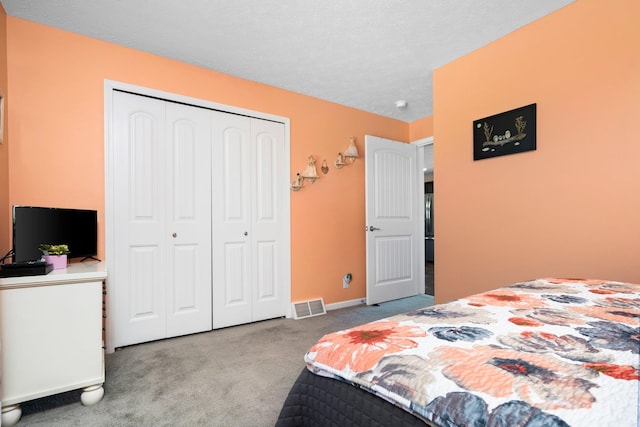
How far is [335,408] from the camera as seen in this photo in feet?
2.74

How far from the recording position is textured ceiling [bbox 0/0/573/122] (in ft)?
6.79

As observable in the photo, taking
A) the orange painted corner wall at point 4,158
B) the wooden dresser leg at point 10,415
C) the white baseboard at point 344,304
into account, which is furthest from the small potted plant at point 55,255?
the white baseboard at point 344,304

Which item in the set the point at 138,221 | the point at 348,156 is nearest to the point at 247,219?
the point at 138,221

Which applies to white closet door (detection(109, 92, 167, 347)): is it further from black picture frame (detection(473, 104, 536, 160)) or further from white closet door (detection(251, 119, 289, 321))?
black picture frame (detection(473, 104, 536, 160))

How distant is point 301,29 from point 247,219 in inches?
67.4

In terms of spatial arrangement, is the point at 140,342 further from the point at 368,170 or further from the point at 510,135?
the point at 510,135

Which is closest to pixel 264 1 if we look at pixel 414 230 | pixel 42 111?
pixel 42 111

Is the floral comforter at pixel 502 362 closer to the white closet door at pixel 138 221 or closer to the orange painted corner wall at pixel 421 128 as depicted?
the white closet door at pixel 138 221

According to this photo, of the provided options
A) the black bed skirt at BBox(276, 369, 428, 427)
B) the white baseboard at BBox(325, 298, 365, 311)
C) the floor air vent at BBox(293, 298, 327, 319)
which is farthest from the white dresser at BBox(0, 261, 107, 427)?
the white baseboard at BBox(325, 298, 365, 311)

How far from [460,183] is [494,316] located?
74.3 inches

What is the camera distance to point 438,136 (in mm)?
2934

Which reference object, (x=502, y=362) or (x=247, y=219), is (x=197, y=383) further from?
(x=502, y=362)

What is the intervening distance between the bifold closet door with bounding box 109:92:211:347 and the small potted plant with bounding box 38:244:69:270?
0.58m

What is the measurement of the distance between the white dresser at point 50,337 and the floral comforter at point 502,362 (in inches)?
58.1
